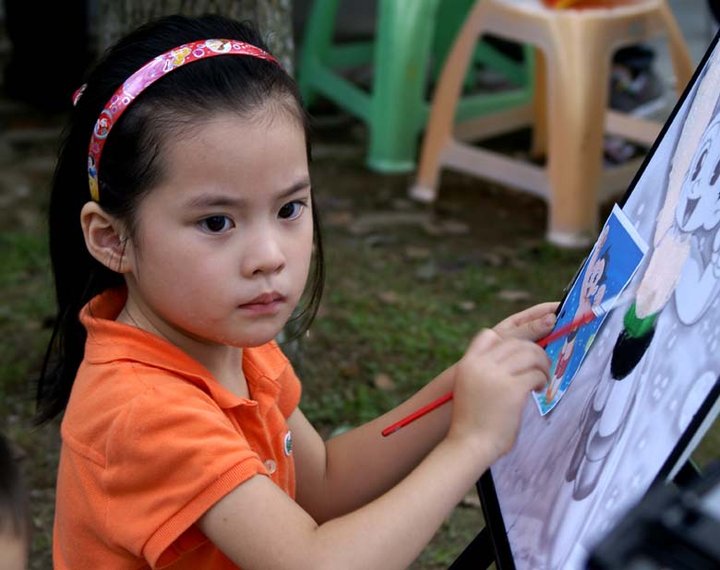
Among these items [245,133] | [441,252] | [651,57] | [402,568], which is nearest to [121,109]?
[245,133]

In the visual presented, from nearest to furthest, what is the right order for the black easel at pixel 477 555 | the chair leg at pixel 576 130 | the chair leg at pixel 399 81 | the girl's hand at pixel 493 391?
the girl's hand at pixel 493 391
the black easel at pixel 477 555
the chair leg at pixel 576 130
the chair leg at pixel 399 81

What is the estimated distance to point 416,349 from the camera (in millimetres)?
3281

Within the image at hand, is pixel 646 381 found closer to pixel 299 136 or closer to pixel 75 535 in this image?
pixel 299 136

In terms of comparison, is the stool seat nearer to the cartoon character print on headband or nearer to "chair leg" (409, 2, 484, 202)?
"chair leg" (409, 2, 484, 202)

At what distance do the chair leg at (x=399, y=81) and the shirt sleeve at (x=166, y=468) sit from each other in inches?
125

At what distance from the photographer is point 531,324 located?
151 centimetres

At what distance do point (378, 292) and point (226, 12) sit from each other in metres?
1.20

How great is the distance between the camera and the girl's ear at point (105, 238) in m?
1.50

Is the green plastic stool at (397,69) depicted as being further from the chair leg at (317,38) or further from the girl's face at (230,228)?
the girl's face at (230,228)

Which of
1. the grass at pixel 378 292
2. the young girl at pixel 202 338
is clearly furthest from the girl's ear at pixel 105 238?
the grass at pixel 378 292

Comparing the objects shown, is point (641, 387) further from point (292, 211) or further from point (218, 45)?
point (218, 45)

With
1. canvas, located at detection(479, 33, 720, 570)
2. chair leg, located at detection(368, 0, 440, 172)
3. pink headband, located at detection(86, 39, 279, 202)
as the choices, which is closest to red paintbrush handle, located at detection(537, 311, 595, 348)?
canvas, located at detection(479, 33, 720, 570)

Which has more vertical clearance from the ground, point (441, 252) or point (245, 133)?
point (245, 133)

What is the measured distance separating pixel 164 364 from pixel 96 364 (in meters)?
0.09
